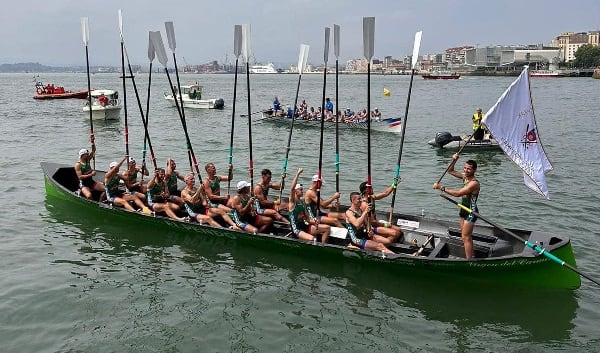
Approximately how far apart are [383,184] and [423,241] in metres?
9.18

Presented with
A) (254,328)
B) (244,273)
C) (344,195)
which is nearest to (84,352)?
(254,328)

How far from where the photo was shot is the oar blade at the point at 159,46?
52.9 feet

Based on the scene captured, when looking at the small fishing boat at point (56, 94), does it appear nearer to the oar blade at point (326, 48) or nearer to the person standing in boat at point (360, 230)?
the oar blade at point (326, 48)

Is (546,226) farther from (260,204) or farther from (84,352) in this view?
(84,352)

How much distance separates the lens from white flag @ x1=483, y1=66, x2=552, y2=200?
443 inches

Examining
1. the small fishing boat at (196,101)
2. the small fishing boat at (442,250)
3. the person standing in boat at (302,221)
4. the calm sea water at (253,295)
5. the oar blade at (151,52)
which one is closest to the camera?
the calm sea water at (253,295)

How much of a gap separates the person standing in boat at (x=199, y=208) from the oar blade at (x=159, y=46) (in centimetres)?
400

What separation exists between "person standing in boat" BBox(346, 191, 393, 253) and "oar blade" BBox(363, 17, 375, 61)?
352cm

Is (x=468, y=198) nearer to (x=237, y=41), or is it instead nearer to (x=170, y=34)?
(x=237, y=41)

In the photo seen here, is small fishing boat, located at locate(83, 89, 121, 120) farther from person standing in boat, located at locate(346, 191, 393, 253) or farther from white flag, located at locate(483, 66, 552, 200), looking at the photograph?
white flag, located at locate(483, 66, 552, 200)

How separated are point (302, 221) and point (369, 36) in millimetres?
4704

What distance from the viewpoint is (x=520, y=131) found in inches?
446

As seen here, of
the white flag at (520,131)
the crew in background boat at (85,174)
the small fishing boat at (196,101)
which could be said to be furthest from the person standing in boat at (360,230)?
the small fishing boat at (196,101)

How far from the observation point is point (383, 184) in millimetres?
21969
